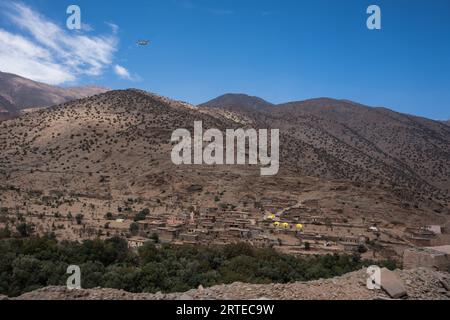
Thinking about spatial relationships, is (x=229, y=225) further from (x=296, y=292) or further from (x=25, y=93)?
(x=25, y=93)

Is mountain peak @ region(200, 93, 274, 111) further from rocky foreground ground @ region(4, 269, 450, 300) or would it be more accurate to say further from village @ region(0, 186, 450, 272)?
rocky foreground ground @ region(4, 269, 450, 300)

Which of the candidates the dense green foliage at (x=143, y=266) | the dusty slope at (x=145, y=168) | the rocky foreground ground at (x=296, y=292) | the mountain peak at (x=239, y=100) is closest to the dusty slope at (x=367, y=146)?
the dusty slope at (x=145, y=168)

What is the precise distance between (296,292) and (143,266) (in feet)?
27.5

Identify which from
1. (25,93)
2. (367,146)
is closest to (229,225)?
(367,146)

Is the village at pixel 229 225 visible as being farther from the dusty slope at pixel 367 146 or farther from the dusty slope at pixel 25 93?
the dusty slope at pixel 25 93

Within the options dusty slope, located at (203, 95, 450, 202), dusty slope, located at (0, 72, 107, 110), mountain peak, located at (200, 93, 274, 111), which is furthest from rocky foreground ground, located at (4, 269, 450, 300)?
dusty slope, located at (0, 72, 107, 110)

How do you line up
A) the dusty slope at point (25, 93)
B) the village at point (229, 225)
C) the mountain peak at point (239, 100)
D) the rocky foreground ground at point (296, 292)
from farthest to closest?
the mountain peak at point (239, 100), the dusty slope at point (25, 93), the village at point (229, 225), the rocky foreground ground at point (296, 292)

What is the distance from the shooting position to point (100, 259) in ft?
62.6

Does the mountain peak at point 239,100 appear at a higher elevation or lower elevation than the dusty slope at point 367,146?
higher

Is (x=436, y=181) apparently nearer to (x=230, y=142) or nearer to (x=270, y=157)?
(x=270, y=157)

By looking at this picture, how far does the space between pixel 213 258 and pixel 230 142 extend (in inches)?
1568

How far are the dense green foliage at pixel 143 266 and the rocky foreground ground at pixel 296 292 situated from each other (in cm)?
453

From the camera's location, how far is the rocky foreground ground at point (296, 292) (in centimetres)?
918

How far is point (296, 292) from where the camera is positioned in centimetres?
980
